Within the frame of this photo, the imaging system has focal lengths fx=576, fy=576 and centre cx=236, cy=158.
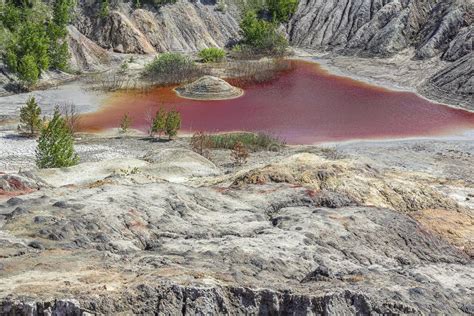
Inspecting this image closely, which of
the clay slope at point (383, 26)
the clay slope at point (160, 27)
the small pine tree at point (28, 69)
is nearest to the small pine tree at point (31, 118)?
the small pine tree at point (28, 69)

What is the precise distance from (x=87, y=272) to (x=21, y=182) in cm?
1017

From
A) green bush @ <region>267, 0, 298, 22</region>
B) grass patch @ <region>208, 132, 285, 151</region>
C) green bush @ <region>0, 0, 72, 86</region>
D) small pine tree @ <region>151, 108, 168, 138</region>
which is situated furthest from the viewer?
green bush @ <region>267, 0, 298, 22</region>

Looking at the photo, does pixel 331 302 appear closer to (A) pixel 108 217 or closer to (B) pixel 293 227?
(B) pixel 293 227

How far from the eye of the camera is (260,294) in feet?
33.9

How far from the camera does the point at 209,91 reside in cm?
5484

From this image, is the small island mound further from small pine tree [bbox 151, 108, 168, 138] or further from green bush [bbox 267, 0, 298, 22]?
green bush [bbox 267, 0, 298, 22]

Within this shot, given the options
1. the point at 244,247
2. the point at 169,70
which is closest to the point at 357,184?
the point at 244,247

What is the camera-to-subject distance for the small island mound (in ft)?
179

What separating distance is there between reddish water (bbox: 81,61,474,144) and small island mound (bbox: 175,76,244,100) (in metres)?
1.02

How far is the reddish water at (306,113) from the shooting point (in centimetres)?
4466

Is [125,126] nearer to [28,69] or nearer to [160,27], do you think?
[28,69]

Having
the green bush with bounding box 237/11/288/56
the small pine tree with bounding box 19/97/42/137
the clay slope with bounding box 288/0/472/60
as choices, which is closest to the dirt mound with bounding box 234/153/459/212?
the small pine tree with bounding box 19/97/42/137

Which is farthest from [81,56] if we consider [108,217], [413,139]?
[108,217]

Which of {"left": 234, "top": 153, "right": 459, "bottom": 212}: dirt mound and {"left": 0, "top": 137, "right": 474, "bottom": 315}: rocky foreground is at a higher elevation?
{"left": 0, "top": 137, "right": 474, "bottom": 315}: rocky foreground
